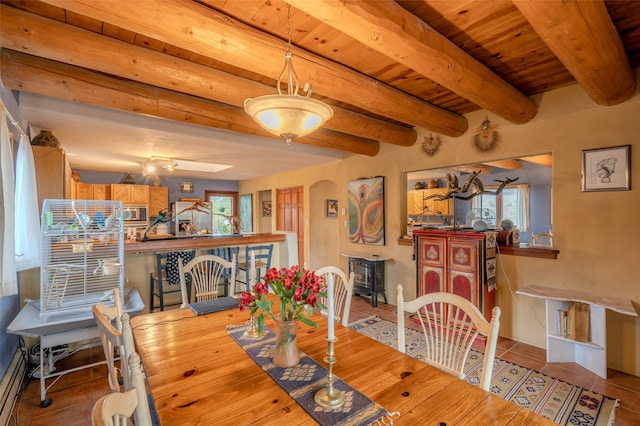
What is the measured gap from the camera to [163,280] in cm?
293

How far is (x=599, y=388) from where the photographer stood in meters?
2.29

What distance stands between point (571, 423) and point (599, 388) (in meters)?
0.66

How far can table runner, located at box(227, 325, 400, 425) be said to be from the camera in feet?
3.07

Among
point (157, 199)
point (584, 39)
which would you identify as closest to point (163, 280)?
point (584, 39)

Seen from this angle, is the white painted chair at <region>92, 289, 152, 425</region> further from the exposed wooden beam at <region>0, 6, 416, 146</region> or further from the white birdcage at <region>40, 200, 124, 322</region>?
the exposed wooden beam at <region>0, 6, 416, 146</region>

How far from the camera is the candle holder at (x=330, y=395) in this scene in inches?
38.4

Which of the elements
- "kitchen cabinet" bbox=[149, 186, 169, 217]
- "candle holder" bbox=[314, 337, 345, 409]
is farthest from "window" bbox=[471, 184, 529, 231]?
"kitchen cabinet" bbox=[149, 186, 169, 217]

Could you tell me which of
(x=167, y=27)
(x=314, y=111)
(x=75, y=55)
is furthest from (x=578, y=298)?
(x=75, y=55)

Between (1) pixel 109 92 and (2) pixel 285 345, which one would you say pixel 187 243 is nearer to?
(1) pixel 109 92

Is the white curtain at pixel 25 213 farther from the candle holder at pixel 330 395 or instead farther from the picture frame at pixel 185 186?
the picture frame at pixel 185 186

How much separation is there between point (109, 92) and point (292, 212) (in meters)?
4.46

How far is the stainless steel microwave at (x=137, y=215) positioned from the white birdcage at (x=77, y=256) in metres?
3.92

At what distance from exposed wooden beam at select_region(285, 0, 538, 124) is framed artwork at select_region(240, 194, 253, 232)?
6241 millimetres

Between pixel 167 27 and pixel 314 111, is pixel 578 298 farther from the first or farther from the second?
pixel 167 27
